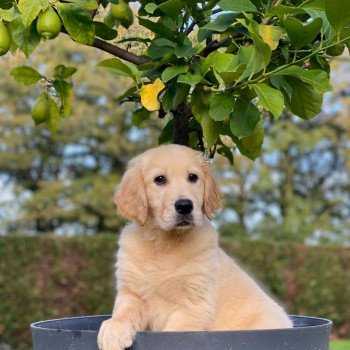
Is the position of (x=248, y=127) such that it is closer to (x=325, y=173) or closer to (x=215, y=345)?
(x=215, y=345)

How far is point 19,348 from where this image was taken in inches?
472

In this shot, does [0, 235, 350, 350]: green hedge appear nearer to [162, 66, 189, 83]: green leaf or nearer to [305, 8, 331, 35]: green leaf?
[162, 66, 189, 83]: green leaf

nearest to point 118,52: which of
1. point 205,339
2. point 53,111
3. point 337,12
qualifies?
point 53,111

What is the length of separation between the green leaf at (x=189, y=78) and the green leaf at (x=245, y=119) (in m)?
0.16

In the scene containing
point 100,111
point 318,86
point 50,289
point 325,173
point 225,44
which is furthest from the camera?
point 325,173

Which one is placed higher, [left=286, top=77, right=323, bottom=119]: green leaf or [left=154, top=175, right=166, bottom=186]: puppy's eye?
[left=286, top=77, right=323, bottom=119]: green leaf

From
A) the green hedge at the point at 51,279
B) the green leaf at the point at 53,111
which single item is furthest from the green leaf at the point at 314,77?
the green hedge at the point at 51,279

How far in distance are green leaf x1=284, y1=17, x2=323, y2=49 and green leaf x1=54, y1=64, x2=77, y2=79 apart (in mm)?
1277

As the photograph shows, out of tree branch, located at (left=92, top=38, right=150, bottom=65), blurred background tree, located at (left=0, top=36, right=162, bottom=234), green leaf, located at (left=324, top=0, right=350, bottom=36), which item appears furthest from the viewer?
blurred background tree, located at (left=0, top=36, right=162, bottom=234)

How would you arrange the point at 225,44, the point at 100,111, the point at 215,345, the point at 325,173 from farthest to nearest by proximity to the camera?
the point at 325,173 < the point at 100,111 < the point at 225,44 < the point at 215,345

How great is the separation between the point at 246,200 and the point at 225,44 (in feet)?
71.9

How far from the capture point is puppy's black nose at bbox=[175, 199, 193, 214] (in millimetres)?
2803

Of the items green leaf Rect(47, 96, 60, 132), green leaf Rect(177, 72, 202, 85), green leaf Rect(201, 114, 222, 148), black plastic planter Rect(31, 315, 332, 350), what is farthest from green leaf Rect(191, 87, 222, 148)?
green leaf Rect(47, 96, 60, 132)

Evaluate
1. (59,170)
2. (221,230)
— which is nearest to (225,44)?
(221,230)
